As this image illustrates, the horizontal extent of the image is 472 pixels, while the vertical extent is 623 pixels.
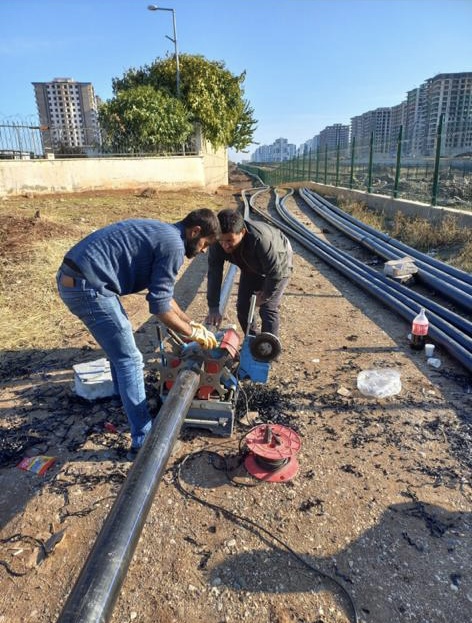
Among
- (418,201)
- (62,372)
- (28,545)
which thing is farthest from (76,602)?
(418,201)

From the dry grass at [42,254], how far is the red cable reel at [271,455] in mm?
2995

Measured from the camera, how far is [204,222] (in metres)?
2.79

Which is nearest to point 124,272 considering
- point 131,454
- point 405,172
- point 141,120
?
point 131,454

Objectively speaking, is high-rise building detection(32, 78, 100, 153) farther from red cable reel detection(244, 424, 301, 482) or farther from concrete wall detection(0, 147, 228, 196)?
red cable reel detection(244, 424, 301, 482)

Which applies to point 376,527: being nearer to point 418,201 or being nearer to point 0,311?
point 0,311

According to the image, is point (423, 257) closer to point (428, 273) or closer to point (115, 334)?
point (428, 273)

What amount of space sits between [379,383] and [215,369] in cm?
166

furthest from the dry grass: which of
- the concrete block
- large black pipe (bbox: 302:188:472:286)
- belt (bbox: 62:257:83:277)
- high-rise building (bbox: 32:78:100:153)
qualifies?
high-rise building (bbox: 32:78:100:153)

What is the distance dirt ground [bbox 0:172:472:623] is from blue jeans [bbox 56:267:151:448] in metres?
0.40

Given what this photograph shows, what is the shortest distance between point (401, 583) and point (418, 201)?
12.0 meters

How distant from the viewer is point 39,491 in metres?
2.82

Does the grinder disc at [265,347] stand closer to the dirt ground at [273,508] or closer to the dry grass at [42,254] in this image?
the dirt ground at [273,508]

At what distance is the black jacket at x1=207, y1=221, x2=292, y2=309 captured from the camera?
375 cm

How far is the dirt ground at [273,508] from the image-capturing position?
2145mm
